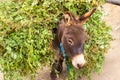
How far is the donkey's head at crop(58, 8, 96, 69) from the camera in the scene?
249 centimetres

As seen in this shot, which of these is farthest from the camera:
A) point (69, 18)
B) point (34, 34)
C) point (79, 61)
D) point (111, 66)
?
point (111, 66)

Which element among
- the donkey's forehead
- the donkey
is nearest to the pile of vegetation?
the donkey

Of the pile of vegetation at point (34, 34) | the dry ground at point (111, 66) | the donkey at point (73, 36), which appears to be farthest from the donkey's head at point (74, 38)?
the dry ground at point (111, 66)

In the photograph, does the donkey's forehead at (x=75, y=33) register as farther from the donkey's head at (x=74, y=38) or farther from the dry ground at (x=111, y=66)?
the dry ground at (x=111, y=66)

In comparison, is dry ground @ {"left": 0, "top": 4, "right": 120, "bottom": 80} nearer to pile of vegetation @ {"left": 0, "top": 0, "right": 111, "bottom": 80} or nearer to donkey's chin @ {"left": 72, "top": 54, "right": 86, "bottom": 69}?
pile of vegetation @ {"left": 0, "top": 0, "right": 111, "bottom": 80}

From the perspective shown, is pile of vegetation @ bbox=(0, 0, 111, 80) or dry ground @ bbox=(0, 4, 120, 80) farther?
dry ground @ bbox=(0, 4, 120, 80)

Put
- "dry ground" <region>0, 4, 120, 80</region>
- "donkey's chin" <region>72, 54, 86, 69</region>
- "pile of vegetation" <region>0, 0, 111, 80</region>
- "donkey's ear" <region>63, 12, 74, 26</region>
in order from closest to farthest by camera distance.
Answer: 1. "donkey's chin" <region>72, 54, 86, 69</region>
2. "donkey's ear" <region>63, 12, 74, 26</region>
3. "pile of vegetation" <region>0, 0, 111, 80</region>
4. "dry ground" <region>0, 4, 120, 80</region>

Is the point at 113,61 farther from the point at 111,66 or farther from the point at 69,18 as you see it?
the point at 69,18

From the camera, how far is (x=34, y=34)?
8.94 ft

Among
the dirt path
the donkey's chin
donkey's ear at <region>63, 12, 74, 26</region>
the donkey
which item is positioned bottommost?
→ the dirt path

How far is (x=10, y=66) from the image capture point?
2.75 m

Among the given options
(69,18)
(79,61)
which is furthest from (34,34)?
(79,61)

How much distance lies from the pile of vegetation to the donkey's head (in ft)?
0.68

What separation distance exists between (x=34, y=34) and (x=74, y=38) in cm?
44
